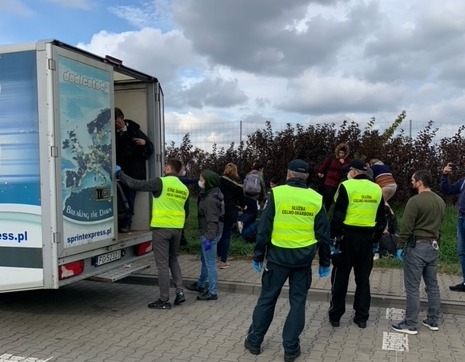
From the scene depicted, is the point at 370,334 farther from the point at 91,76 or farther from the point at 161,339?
the point at 91,76

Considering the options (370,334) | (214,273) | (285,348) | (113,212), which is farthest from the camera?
(214,273)

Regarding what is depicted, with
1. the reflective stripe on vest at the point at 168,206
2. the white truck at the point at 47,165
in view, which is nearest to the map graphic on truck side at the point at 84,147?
the white truck at the point at 47,165

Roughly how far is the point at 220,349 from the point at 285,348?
0.68 meters

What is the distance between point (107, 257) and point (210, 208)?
1.44m

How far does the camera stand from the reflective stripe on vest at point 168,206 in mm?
5848

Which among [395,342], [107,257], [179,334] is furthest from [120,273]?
[395,342]

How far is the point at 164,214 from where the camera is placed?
19.2 feet

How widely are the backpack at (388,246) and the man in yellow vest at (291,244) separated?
4.13m

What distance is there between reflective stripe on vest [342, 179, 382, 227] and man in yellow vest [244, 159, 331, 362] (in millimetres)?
770

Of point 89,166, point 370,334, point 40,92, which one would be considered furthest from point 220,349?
point 40,92

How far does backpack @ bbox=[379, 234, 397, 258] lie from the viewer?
27.0ft

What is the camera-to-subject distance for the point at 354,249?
5203 mm

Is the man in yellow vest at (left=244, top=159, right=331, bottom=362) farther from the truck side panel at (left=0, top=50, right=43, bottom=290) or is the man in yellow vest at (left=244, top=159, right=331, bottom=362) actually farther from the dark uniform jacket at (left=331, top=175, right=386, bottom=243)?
the truck side panel at (left=0, top=50, right=43, bottom=290)

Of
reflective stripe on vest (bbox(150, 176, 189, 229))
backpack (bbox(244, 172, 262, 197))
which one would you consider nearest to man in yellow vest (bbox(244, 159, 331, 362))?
reflective stripe on vest (bbox(150, 176, 189, 229))
